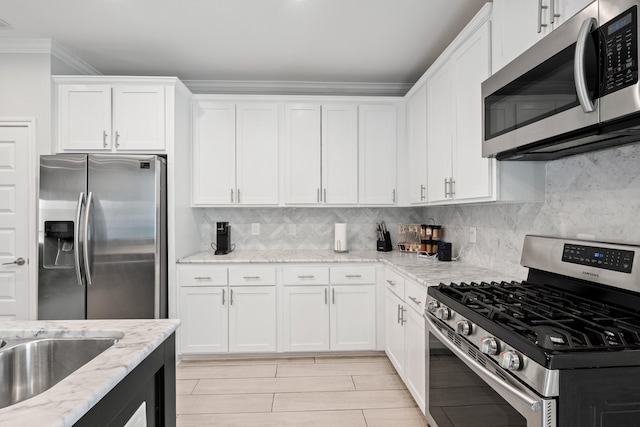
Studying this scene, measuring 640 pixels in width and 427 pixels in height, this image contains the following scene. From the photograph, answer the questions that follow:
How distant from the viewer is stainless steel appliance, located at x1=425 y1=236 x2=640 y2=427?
3.44 feet

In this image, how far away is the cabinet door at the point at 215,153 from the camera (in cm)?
362

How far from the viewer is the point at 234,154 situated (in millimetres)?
3631

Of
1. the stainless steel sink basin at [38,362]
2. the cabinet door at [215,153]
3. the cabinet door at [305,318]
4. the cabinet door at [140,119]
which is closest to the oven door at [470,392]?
the stainless steel sink basin at [38,362]

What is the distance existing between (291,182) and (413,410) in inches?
86.1

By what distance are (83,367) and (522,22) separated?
215 centimetres

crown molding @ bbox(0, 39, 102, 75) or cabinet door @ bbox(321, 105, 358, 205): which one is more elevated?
crown molding @ bbox(0, 39, 102, 75)

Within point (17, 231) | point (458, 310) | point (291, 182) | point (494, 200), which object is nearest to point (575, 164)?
point (494, 200)

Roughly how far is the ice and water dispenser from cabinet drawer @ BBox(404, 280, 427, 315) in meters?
2.54

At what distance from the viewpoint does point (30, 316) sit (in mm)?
3064

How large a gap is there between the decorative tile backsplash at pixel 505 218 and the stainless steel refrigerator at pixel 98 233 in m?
1.03

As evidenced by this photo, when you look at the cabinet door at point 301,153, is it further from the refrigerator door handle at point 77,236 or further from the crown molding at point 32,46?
the crown molding at point 32,46

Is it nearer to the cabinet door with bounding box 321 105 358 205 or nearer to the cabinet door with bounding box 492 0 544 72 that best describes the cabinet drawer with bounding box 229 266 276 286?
the cabinet door with bounding box 321 105 358 205

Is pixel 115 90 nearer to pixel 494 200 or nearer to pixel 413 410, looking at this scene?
pixel 494 200

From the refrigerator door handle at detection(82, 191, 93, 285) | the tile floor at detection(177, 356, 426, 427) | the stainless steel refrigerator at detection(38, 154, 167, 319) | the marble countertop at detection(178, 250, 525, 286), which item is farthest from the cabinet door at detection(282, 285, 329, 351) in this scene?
the refrigerator door handle at detection(82, 191, 93, 285)
